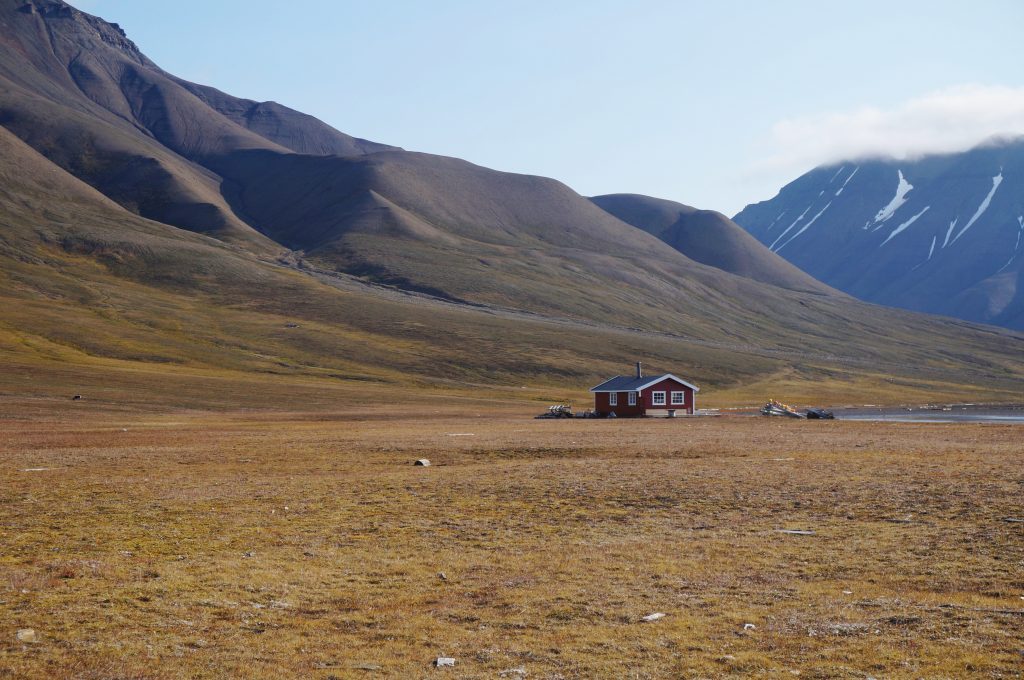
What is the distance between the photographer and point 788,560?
1772 centimetres

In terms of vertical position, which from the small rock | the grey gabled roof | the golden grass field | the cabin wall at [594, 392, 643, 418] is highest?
the grey gabled roof

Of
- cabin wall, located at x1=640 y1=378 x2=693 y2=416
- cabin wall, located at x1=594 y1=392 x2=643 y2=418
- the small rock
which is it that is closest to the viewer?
the small rock

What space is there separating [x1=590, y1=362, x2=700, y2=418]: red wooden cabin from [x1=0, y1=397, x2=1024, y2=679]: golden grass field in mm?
60298

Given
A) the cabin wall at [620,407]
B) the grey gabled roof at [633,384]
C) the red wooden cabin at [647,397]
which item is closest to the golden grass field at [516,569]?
the cabin wall at [620,407]

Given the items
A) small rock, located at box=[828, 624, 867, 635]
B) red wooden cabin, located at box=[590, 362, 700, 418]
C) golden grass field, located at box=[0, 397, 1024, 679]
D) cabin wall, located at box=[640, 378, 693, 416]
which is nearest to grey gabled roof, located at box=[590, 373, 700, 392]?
red wooden cabin, located at box=[590, 362, 700, 418]

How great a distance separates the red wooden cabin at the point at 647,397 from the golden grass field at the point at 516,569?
60.3 meters

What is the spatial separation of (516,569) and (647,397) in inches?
3160

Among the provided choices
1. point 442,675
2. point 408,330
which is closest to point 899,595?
point 442,675

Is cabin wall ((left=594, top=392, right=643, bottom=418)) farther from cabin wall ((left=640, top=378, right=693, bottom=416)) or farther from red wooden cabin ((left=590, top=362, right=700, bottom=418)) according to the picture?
cabin wall ((left=640, top=378, right=693, bottom=416))

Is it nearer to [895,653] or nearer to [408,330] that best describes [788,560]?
[895,653]

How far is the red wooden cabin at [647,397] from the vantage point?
96.2m

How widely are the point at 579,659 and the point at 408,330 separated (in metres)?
186

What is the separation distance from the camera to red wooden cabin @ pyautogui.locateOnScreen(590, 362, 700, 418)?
96250 millimetres

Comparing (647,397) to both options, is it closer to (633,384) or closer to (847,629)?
(633,384)
